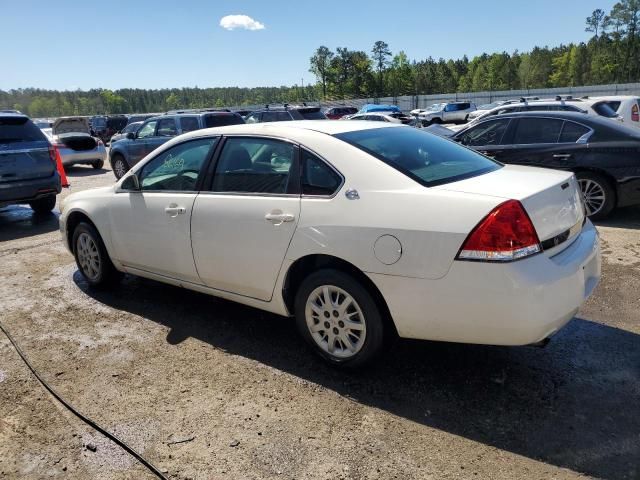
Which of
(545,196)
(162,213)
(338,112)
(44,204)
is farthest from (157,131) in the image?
(338,112)

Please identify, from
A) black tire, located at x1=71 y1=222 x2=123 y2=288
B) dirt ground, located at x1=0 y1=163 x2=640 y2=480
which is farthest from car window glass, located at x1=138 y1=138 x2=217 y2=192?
dirt ground, located at x1=0 y1=163 x2=640 y2=480

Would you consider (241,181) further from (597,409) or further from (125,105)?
(125,105)

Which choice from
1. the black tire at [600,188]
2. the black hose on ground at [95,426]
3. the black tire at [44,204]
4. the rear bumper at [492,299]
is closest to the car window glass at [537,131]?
the black tire at [600,188]

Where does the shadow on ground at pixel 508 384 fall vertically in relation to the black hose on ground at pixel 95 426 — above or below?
below

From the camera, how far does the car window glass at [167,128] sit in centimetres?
1235

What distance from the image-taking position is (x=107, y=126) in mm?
37094

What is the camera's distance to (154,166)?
4500mm

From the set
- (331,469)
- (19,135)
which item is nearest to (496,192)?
(331,469)

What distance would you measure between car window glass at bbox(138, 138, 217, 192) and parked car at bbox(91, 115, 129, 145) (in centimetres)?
3493

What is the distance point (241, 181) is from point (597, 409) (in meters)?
2.68

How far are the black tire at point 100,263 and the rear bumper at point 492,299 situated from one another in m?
3.08

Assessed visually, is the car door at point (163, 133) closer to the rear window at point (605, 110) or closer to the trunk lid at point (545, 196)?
the rear window at point (605, 110)

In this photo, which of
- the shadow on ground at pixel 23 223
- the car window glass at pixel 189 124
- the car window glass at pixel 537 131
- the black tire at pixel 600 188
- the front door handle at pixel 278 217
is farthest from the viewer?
the car window glass at pixel 189 124

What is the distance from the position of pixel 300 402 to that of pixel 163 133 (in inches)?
423
